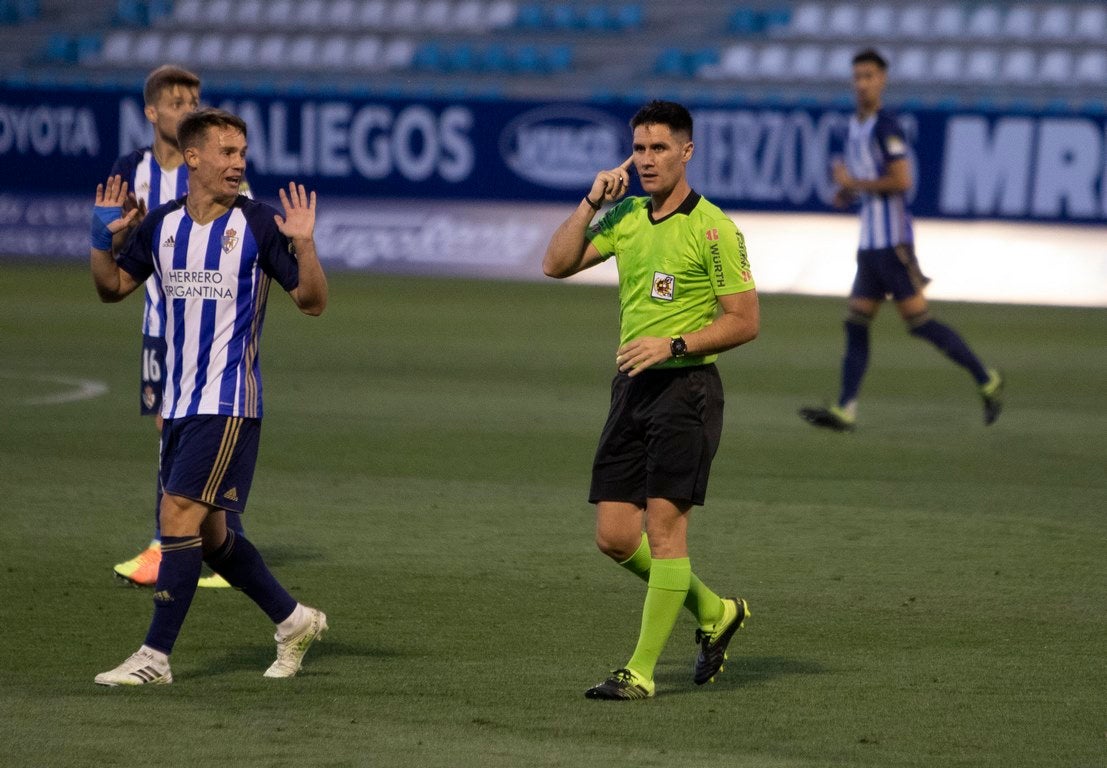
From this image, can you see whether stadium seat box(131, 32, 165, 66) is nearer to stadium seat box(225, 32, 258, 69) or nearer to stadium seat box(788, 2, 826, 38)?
stadium seat box(225, 32, 258, 69)

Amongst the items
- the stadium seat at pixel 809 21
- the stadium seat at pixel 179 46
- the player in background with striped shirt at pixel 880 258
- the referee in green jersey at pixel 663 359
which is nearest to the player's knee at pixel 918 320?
the player in background with striped shirt at pixel 880 258

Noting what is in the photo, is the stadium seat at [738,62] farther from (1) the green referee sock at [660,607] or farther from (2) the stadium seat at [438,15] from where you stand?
(1) the green referee sock at [660,607]

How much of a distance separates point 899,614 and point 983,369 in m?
4.97

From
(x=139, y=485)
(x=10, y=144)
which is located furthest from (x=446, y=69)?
(x=139, y=485)

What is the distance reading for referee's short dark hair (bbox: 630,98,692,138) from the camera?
203 inches

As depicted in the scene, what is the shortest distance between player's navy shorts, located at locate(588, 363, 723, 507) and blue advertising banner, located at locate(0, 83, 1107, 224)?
49.7 feet

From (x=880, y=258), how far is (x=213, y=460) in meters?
6.74

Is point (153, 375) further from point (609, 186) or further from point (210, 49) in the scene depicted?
point (210, 49)

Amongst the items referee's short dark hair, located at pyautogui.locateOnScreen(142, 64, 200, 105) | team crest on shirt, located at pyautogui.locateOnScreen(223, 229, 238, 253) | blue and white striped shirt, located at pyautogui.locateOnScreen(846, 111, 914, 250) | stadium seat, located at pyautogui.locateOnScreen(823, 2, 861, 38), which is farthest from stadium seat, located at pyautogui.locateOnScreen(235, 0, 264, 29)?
team crest on shirt, located at pyautogui.locateOnScreen(223, 229, 238, 253)

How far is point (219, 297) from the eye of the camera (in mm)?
5301

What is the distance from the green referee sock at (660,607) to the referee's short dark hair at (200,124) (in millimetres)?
1768

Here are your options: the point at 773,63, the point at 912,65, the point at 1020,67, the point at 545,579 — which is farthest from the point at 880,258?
the point at 773,63

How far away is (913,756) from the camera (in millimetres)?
4562

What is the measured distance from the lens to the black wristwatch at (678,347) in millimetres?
5133
